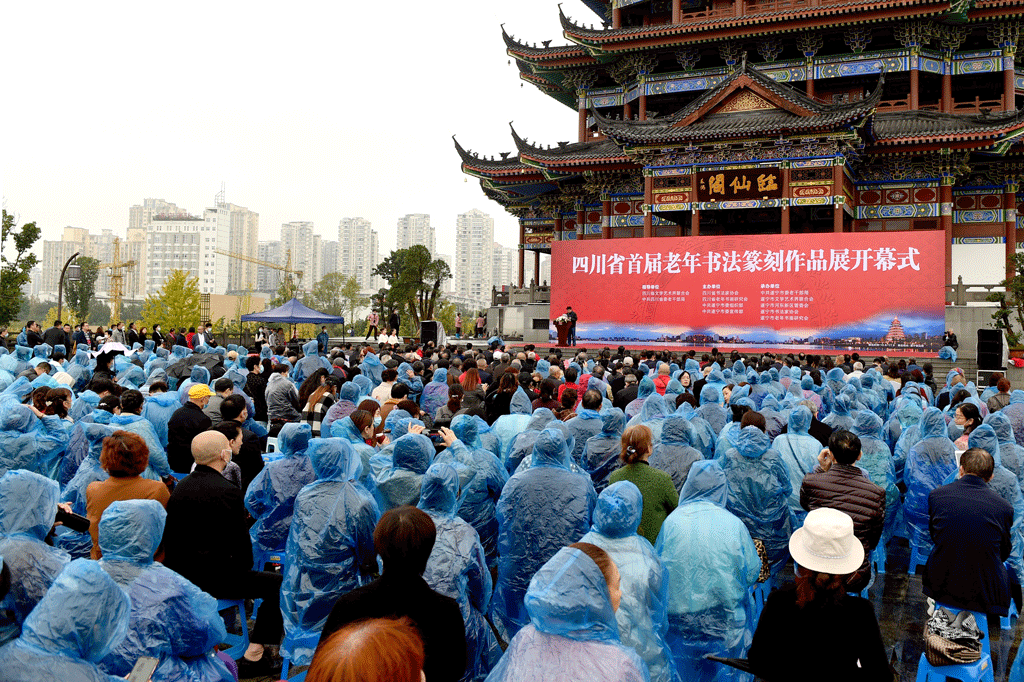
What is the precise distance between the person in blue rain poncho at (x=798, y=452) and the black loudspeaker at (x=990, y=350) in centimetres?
1267

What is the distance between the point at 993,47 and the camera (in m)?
24.8

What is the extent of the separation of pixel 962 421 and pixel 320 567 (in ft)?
17.7

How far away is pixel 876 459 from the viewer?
591 centimetres

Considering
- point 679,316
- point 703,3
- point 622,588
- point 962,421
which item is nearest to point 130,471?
point 622,588

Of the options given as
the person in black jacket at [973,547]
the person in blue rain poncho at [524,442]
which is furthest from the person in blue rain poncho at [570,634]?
the person in blue rain poncho at [524,442]

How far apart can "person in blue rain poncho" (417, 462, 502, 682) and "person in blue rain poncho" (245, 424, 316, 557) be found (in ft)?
4.83

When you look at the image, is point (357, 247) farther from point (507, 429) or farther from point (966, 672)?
point (966, 672)

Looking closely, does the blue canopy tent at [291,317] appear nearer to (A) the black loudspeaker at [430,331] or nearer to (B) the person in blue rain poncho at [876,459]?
(A) the black loudspeaker at [430,331]

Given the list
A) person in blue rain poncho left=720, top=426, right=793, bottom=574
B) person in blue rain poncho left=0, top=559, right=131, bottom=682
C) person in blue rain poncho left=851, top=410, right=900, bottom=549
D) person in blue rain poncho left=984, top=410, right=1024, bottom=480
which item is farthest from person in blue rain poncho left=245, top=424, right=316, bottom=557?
person in blue rain poncho left=984, top=410, right=1024, bottom=480

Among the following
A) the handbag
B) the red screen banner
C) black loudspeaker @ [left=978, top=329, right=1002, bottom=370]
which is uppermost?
the red screen banner

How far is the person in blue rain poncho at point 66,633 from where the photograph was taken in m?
2.11

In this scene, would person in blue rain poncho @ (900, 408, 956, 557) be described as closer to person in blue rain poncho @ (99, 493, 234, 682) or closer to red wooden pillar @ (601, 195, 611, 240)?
person in blue rain poncho @ (99, 493, 234, 682)

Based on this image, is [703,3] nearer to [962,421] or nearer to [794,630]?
[962,421]

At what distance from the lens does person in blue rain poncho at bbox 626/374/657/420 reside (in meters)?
7.95
